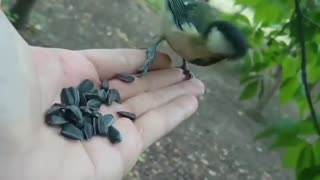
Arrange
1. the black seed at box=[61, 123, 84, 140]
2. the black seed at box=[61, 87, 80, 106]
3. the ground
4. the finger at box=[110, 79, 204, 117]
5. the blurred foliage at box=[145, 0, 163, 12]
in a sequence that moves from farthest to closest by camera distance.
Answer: the ground, the blurred foliage at box=[145, 0, 163, 12], the finger at box=[110, 79, 204, 117], the black seed at box=[61, 87, 80, 106], the black seed at box=[61, 123, 84, 140]

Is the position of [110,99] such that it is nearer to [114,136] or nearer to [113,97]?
[113,97]

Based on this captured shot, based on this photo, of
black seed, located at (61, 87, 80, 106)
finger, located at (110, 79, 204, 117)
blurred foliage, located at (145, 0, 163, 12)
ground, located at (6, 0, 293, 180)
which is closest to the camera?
black seed, located at (61, 87, 80, 106)

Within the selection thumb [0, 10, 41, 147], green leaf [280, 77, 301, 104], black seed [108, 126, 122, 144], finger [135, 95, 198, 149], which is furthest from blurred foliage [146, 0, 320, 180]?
thumb [0, 10, 41, 147]

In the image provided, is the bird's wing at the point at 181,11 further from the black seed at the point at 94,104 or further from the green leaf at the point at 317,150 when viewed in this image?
the green leaf at the point at 317,150

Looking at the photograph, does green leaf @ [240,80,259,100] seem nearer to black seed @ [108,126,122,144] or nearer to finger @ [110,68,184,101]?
finger @ [110,68,184,101]

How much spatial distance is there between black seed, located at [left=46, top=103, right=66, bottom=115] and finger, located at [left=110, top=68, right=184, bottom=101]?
0.67 ft

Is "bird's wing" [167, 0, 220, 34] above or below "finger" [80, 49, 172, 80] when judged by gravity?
above

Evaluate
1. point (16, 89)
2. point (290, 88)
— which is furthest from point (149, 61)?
→ point (16, 89)

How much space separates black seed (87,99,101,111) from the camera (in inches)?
48.0

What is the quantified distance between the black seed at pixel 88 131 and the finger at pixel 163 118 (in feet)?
0.42

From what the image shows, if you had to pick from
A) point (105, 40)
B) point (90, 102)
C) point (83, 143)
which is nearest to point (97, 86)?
point (90, 102)

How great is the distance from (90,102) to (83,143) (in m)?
0.16

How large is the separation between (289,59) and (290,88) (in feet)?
0.18

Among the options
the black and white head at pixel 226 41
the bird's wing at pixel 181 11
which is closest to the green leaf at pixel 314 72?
the black and white head at pixel 226 41
